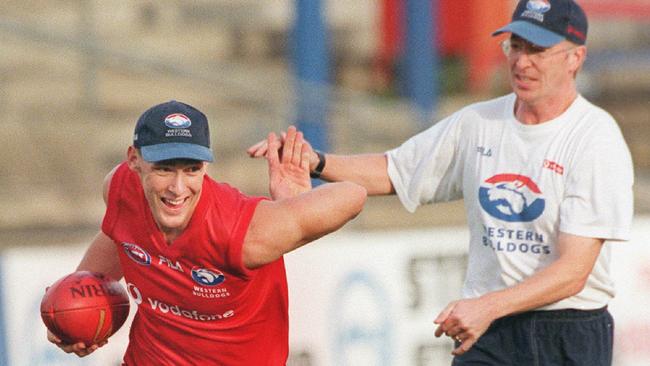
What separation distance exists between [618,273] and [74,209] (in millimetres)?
3940

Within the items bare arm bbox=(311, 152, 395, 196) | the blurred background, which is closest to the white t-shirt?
bare arm bbox=(311, 152, 395, 196)

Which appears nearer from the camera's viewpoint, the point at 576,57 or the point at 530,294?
the point at 530,294

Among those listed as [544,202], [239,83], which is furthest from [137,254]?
[239,83]

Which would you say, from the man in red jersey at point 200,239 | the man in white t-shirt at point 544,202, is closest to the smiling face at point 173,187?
the man in red jersey at point 200,239

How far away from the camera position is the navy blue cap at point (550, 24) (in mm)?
4828

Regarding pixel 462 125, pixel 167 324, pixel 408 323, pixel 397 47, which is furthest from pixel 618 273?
pixel 397 47

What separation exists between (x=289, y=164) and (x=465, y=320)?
0.94 m

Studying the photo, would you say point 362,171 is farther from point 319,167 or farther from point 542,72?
point 542,72

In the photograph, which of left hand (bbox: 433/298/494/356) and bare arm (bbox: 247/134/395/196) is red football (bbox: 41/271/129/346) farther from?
left hand (bbox: 433/298/494/356)

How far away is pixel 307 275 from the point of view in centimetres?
764

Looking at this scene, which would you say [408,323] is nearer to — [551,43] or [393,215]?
[393,215]

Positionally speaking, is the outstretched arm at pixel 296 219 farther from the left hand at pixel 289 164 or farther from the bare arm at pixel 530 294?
the bare arm at pixel 530 294

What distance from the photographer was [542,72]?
484cm

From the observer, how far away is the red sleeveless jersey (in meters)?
4.41
